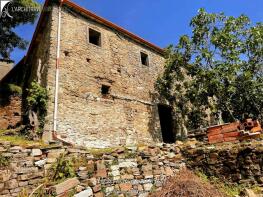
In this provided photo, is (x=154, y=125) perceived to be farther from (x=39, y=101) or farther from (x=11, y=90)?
(x=11, y=90)

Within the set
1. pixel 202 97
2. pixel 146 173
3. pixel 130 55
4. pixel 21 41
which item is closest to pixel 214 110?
pixel 202 97

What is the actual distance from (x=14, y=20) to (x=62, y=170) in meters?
10.8

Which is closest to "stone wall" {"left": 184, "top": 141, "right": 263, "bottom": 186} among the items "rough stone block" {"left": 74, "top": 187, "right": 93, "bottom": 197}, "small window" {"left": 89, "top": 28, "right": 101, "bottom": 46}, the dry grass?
the dry grass

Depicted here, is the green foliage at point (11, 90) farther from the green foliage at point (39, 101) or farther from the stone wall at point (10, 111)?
the green foliage at point (39, 101)

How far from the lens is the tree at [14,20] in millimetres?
12797

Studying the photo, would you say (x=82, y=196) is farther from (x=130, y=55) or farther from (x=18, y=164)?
(x=130, y=55)

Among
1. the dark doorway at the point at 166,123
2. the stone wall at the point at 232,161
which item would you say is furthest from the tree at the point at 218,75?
the stone wall at the point at 232,161

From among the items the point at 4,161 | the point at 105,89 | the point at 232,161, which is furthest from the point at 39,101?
the point at 232,161

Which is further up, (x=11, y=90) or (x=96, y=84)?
(x=11, y=90)

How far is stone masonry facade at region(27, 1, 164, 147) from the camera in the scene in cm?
923

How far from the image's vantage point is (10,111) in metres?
10.8

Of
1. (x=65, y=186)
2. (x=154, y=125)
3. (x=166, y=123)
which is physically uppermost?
(x=166, y=123)

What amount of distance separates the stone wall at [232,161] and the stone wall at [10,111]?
7205 mm

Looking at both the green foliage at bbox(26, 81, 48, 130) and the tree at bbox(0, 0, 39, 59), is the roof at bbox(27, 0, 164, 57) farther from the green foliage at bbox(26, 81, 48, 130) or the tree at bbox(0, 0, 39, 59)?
the green foliage at bbox(26, 81, 48, 130)
